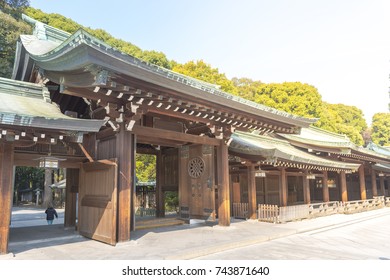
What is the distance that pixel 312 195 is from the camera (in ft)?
80.2

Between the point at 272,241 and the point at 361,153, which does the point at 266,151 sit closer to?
the point at 272,241

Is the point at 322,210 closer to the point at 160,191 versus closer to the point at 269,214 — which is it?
the point at 269,214

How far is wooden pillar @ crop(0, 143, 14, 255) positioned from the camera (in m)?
7.33

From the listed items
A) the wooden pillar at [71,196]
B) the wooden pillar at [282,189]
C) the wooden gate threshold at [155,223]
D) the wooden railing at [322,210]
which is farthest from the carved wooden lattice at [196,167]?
the wooden railing at [322,210]

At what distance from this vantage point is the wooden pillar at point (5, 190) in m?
7.33

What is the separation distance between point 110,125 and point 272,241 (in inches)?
264

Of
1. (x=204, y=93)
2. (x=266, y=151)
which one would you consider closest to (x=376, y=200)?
(x=266, y=151)

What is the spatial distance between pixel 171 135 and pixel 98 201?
Answer: 11.1ft

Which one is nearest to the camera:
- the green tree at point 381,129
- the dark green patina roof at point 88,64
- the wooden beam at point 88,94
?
the dark green patina roof at point 88,64

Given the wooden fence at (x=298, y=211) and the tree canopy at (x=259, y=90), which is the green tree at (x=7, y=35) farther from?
the wooden fence at (x=298, y=211)

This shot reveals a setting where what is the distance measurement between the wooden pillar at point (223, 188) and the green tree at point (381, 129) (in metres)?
60.6

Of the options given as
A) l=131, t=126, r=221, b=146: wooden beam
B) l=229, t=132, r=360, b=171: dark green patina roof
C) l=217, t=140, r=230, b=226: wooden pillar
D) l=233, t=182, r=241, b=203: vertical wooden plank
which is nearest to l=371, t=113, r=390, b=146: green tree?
l=229, t=132, r=360, b=171: dark green patina roof

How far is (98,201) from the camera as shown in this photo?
928cm

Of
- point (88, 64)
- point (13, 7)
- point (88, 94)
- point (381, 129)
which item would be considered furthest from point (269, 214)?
point (381, 129)
